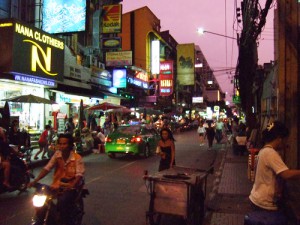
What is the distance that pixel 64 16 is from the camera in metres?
22.8

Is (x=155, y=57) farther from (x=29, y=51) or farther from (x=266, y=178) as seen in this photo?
(x=266, y=178)

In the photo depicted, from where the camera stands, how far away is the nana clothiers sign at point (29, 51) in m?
18.1

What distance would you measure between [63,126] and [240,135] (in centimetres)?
1064

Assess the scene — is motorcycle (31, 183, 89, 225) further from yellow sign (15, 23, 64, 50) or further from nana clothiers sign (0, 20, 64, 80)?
yellow sign (15, 23, 64, 50)

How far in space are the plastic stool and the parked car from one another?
45.9 ft

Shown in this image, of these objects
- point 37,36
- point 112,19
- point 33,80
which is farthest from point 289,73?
point 112,19

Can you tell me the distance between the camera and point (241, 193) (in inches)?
376

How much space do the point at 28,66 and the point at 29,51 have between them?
749mm

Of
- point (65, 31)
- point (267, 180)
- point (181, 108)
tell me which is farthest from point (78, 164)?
point (181, 108)

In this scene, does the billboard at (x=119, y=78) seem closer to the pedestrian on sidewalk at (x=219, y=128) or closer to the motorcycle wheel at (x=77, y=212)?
the pedestrian on sidewalk at (x=219, y=128)

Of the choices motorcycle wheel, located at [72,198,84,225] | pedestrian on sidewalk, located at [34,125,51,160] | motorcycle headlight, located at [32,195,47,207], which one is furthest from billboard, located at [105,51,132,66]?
motorcycle headlight, located at [32,195,47,207]

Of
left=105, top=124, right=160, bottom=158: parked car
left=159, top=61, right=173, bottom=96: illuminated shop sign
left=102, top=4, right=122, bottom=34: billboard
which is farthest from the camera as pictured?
left=159, top=61, right=173, bottom=96: illuminated shop sign

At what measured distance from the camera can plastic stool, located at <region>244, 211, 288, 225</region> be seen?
384cm

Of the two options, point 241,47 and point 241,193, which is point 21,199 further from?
point 241,47
